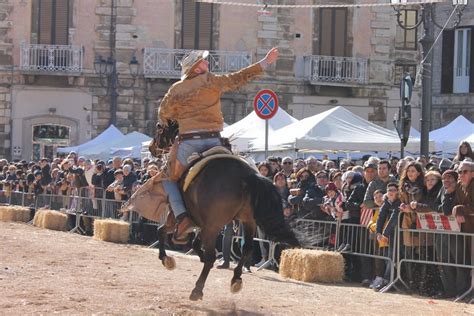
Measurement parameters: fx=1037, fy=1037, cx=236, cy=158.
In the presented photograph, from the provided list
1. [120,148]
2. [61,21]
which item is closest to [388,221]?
[120,148]

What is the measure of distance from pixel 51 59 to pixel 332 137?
16942 mm

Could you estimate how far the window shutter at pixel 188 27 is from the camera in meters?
38.0

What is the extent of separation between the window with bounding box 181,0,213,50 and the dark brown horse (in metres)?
27.2

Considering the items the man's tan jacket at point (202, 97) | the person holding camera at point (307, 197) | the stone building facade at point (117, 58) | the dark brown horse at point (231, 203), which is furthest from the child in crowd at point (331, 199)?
the stone building facade at point (117, 58)

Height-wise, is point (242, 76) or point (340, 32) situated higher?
point (340, 32)

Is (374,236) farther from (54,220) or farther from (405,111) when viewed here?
(54,220)

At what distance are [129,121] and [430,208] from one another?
25.4 m

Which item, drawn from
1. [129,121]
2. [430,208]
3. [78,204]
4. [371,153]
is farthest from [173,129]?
[129,121]

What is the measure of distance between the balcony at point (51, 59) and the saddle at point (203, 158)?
1042 inches

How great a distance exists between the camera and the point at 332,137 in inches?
908

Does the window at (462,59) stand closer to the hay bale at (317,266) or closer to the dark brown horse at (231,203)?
the hay bale at (317,266)

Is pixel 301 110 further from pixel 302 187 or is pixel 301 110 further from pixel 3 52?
pixel 302 187

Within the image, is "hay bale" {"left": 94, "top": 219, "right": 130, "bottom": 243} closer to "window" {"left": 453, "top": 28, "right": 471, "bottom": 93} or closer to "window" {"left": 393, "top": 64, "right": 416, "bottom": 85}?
"window" {"left": 393, "top": 64, "right": 416, "bottom": 85}

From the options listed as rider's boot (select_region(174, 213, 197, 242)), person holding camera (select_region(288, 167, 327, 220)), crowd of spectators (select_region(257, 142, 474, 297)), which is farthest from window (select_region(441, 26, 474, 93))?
rider's boot (select_region(174, 213, 197, 242))
